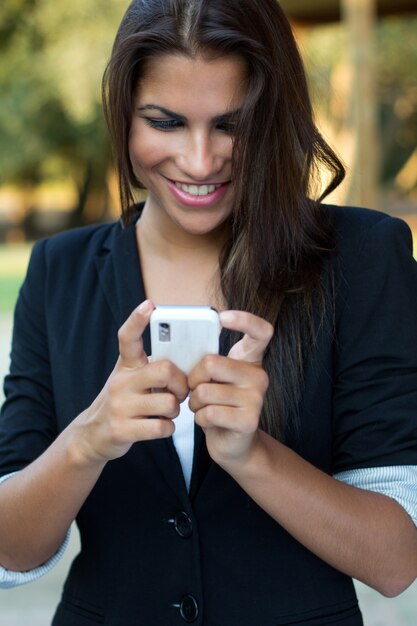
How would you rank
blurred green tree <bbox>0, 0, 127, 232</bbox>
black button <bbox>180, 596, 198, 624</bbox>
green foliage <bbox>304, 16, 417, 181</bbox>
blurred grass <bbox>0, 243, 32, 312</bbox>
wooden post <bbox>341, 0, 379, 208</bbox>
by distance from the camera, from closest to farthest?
black button <bbox>180, 596, 198, 624</bbox>, wooden post <bbox>341, 0, 379, 208</bbox>, blurred grass <bbox>0, 243, 32, 312</bbox>, blurred green tree <bbox>0, 0, 127, 232</bbox>, green foliage <bbox>304, 16, 417, 181</bbox>

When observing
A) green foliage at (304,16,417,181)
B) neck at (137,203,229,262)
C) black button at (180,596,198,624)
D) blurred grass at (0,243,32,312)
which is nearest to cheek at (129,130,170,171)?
neck at (137,203,229,262)

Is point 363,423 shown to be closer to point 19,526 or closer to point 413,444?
point 413,444

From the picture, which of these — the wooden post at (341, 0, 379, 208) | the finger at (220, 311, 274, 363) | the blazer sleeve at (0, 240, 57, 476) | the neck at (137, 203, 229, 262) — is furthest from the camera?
the wooden post at (341, 0, 379, 208)

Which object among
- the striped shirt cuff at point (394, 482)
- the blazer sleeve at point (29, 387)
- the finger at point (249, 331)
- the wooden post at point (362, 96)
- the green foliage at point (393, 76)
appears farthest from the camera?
the green foliage at point (393, 76)

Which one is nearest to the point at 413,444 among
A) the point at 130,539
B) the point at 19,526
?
the point at 130,539

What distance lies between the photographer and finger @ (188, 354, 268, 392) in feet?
4.45

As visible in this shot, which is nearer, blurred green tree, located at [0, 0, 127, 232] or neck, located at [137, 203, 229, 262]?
neck, located at [137, 203, 229, 262]

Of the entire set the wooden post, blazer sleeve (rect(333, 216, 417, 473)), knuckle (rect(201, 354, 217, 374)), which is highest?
knuckle (rect(201, 354, 217, 374))

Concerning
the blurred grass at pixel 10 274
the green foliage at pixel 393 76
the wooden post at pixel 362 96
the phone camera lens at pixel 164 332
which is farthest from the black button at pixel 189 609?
the green foliage at pixel 393 76

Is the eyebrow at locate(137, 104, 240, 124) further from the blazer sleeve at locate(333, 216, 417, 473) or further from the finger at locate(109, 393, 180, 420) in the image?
the finger at locate(109, 393, 180, 420)

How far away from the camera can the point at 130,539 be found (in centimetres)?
181

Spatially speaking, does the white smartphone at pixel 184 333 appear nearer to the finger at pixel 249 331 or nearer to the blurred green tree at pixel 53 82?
the finger at pixel 249 331

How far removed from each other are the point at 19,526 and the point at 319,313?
62 centimetres

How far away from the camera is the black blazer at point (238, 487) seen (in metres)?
1.71
